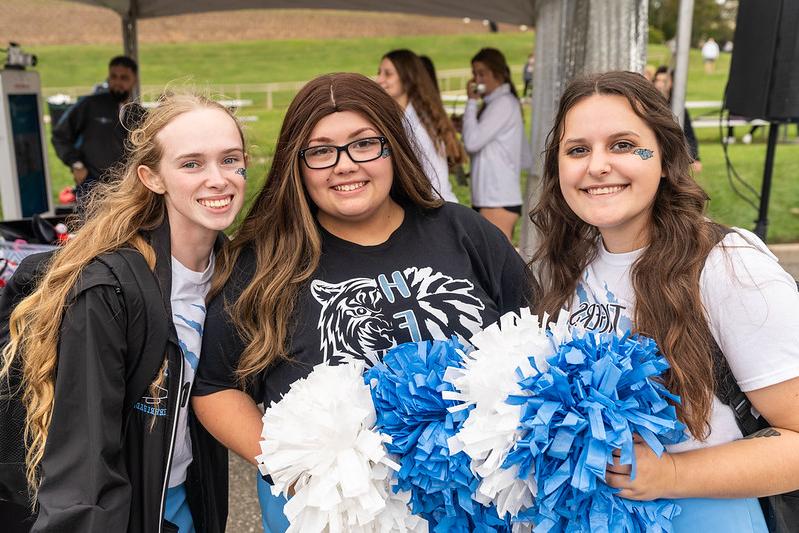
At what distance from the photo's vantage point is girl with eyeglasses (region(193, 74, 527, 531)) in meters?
1.64

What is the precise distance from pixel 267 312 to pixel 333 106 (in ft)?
1.67

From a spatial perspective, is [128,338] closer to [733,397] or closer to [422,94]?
[733,397]

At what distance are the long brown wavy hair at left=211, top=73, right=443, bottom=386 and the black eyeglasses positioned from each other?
3 cm

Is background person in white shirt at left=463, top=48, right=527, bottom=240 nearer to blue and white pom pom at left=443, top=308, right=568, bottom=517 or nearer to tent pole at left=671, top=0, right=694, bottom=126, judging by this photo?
tent pole at left=671, top=0, right=694, bottom=126

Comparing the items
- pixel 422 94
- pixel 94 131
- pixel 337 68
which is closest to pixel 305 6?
pixel 94 131

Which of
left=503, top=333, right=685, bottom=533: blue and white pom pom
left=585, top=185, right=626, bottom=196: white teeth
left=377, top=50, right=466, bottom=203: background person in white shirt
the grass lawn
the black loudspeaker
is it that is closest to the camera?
left=503, top=333, right=685, bottom=533: blue and white pom pom

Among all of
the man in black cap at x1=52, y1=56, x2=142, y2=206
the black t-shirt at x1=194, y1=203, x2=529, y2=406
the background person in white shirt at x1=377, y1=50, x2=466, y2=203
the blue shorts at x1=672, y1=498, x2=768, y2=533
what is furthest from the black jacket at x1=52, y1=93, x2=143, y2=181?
the blue shorts at x1=672, y1=498, x2=768, y2=533

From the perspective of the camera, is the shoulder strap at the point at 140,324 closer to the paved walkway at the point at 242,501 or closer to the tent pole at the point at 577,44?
the paved walkway at the point at 242,501

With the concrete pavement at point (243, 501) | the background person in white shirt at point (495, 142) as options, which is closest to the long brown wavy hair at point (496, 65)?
the background person in white shirt at point (495, 142)

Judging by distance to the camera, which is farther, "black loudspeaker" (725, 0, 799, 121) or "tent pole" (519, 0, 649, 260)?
"tent pole" (519, 0, 649, 260)

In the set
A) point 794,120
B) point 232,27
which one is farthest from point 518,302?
point 232,27

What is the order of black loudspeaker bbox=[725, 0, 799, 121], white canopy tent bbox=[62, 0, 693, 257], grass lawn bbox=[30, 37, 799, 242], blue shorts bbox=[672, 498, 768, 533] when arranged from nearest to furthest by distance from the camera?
blue shorts bbox=[672, 498, 768, 533], black loudspeaker bbox=[725, 0, 799, 121], white canopy tent bbox=[62, 0, 693, 257], grass lawn bbox=[30, 37, 799, 242]

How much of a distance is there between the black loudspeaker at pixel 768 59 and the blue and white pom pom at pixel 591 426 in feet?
9.34

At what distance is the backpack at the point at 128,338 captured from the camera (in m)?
1.58
